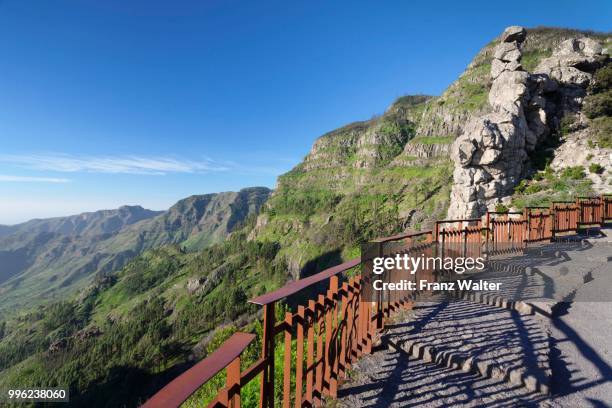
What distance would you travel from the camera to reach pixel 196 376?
5.27 feet

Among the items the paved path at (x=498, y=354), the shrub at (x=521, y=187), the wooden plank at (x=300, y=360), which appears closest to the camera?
the wooden plank at (x=300, y=360)

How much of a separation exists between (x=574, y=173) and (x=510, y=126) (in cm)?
772

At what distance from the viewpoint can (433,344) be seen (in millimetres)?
4531

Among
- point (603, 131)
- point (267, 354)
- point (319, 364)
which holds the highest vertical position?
point (603, 131)

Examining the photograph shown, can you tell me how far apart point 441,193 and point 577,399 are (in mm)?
95090

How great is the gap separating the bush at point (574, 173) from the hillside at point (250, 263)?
13.2ft

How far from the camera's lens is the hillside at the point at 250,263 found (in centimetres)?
7419

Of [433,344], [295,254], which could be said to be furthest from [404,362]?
[295,254]

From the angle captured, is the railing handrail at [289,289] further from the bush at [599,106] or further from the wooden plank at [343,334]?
the bush at [599,106]

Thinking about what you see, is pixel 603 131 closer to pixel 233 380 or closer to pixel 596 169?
pixel 596 169

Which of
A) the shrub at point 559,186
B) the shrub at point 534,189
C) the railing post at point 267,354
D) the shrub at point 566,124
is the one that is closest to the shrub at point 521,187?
the shrub at point 534,189

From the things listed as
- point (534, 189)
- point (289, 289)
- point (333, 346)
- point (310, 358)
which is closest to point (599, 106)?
point (534, 189)

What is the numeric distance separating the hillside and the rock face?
6.88 ft

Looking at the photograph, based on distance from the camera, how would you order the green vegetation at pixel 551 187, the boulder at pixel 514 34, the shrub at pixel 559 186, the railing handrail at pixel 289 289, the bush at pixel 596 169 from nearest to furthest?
1. the railing handrail at pixel 289 289
2. the green vegetation at pixel 551 187
3. the shrub at pixel 559 186
4. the bush at pixel 596 169
5. the boulder at pixel 514 34
